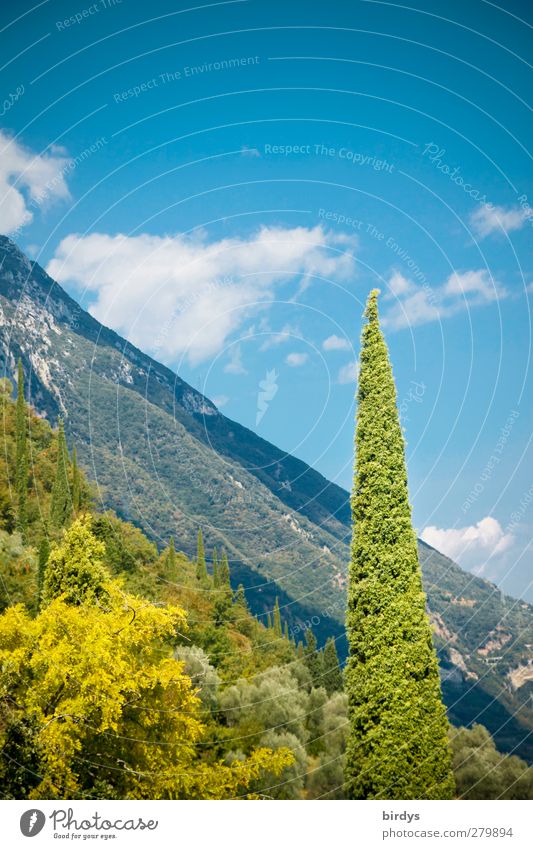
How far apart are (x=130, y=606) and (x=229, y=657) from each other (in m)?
22.4

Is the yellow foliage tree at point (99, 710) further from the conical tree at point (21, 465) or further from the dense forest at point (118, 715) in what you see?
the conical tree at point (21, 465)

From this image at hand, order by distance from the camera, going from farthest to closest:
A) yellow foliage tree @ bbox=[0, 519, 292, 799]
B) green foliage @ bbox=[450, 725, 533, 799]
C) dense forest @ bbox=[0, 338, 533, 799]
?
green foliage @ bbox=[450, 725, 533, 799] → dense forest @ bbox=[0, 338, 533, 799] → yellow foliage tree @ bbox=[0, 519, 292, 799]

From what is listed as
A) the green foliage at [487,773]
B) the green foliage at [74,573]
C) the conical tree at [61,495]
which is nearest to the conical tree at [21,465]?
the conical tree at [61,495]

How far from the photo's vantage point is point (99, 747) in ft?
43.3

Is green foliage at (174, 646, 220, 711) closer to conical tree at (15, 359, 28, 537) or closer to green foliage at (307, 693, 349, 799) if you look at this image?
green foliage at (307, 693, 349, 799)

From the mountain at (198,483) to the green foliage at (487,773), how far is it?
86.1 feet

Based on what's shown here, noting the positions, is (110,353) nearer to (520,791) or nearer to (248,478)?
(248,478)

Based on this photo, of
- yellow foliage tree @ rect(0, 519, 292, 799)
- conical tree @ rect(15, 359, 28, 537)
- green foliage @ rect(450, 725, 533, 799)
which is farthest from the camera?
conical tree @ rect(15, 359, 28, 537)

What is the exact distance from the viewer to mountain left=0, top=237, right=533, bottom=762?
63188mm

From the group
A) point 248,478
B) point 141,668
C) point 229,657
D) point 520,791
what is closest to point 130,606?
point 141,668

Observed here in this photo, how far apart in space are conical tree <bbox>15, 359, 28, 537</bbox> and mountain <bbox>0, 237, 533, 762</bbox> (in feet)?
34.0

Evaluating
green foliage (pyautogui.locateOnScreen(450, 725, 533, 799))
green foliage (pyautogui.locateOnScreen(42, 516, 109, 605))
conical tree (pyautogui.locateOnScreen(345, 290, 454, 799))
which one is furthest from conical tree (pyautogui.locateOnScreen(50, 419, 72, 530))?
conical tree (pyautogui.locateOnScreen(345, 290, 454, 799))

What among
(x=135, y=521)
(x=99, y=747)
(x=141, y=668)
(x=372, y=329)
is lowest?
(x=135, y=521)

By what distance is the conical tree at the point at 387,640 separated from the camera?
1246 centimetres
